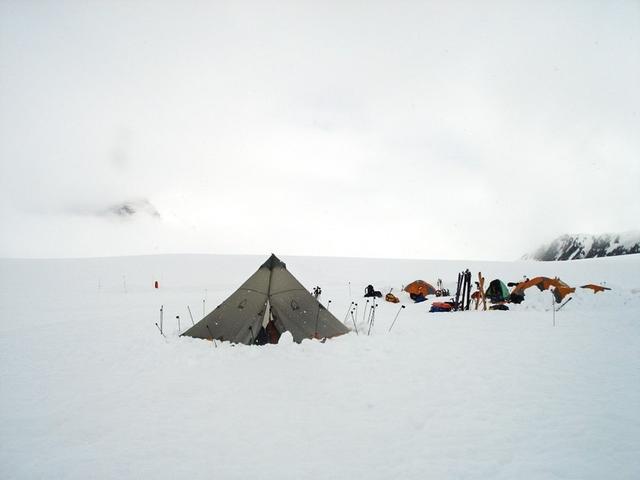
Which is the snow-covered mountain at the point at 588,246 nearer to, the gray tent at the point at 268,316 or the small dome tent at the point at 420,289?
the small dome tent at the point at 420,289

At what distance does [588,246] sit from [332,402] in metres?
105

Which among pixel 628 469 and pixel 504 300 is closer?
pixel 628 469

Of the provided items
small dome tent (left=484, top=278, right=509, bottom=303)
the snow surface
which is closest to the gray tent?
the snow surface

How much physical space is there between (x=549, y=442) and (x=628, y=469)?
752mm

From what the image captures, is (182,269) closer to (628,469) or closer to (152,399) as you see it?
(152,399)

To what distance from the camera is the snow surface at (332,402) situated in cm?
396

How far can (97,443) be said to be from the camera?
441 centimetres

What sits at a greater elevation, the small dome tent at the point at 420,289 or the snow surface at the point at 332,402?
the small dome tent at the point at 420,289

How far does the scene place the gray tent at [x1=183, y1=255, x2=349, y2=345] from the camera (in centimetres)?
915

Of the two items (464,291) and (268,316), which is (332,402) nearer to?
(268,316)

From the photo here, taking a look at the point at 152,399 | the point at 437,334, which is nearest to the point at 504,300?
the point at 437,334

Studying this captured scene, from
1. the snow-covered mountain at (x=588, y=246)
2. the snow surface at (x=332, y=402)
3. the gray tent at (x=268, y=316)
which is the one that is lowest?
the snow surface at (x=332, y=402)

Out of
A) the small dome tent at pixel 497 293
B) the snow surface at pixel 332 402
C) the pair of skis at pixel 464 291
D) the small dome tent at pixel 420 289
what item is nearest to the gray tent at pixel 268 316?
the snow surface at pixel 332 402

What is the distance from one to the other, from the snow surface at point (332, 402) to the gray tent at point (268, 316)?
1.65 feet
